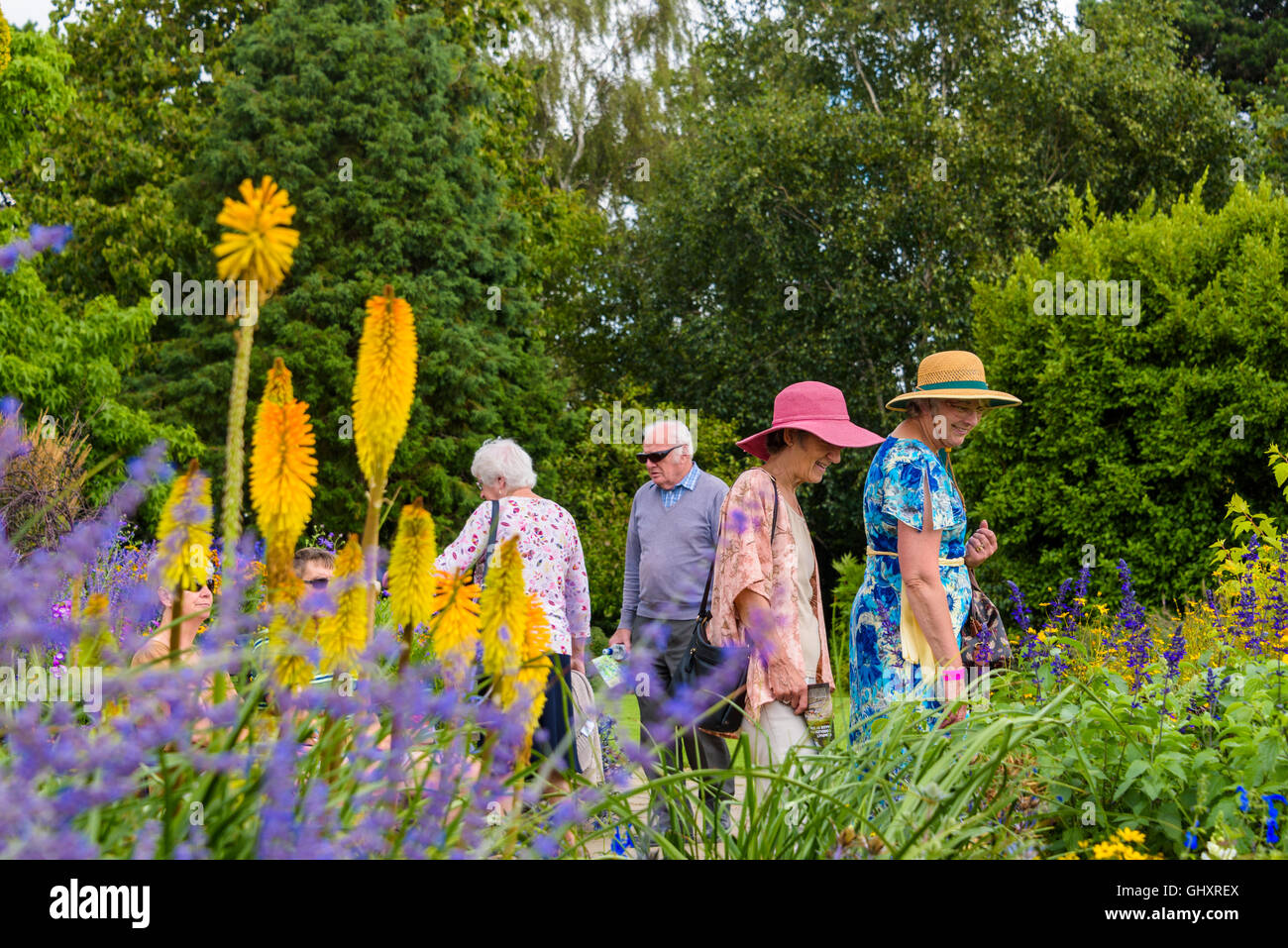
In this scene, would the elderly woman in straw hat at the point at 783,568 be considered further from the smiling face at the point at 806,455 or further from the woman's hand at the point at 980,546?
the woman's hand at the point at 980,546

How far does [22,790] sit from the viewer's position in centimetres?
128

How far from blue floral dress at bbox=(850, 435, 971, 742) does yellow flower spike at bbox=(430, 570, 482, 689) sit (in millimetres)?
1911

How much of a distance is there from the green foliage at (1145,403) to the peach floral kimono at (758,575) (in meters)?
7.85

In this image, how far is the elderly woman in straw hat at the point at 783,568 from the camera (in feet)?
12.0

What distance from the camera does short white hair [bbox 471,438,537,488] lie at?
4.90 meters

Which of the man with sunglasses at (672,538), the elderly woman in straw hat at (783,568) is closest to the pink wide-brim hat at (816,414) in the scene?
the elderly woman in straw hat at (783,568)

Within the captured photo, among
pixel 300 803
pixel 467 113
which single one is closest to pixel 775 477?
pixel 300 803

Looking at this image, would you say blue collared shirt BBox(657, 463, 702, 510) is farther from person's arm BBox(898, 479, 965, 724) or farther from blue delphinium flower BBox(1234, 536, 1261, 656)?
blue delphinium flower BBox(1234, 536, 1261, 656)

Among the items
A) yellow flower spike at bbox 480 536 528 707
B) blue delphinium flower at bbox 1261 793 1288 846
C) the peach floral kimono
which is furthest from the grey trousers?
yellow flower spike at bbox 480 536 528 707

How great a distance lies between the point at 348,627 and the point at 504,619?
216 millimetres

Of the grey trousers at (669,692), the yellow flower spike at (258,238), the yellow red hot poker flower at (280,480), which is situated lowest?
the grey trousers at (669,692)

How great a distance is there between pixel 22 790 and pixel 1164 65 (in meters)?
20.3

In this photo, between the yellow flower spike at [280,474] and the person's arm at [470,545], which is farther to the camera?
the person's arm at [470,545]

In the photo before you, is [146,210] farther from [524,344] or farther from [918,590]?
[918,590]
